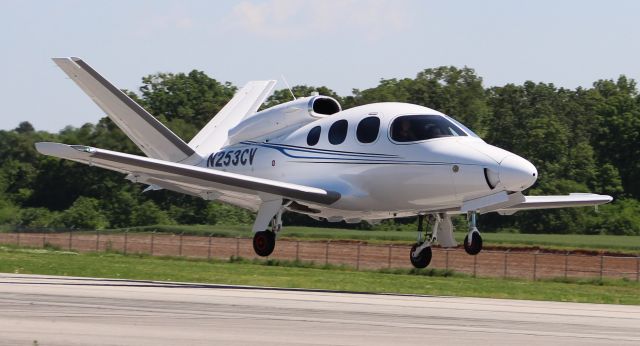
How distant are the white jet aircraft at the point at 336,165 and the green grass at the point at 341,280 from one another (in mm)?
1344

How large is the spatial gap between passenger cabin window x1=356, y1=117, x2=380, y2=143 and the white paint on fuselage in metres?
0.12

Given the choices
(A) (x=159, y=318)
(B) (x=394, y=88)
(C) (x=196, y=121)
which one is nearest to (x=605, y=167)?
(B) (x=394, y=88)

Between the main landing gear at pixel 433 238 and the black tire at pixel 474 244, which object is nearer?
the black tire at pixel 474 244

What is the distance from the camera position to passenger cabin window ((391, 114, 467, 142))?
98.9 ft

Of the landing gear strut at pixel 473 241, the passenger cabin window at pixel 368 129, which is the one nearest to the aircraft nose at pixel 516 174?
the landing gear strut at pixel 473 241

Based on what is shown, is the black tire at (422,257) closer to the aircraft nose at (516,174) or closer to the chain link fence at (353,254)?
the aircraft nose at (516,174)

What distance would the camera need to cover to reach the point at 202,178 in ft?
104

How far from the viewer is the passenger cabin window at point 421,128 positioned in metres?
30.1

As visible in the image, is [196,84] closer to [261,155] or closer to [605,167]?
[605,167]

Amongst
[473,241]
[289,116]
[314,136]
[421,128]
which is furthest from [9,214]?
[473,241]

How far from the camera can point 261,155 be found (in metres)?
35.3

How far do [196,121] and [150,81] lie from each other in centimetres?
873

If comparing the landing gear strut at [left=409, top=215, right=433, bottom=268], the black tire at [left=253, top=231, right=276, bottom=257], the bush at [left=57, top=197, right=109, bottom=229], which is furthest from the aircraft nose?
the bush at [left=57, top=197, right=109, bottom=229]

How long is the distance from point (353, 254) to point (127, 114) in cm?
2169
